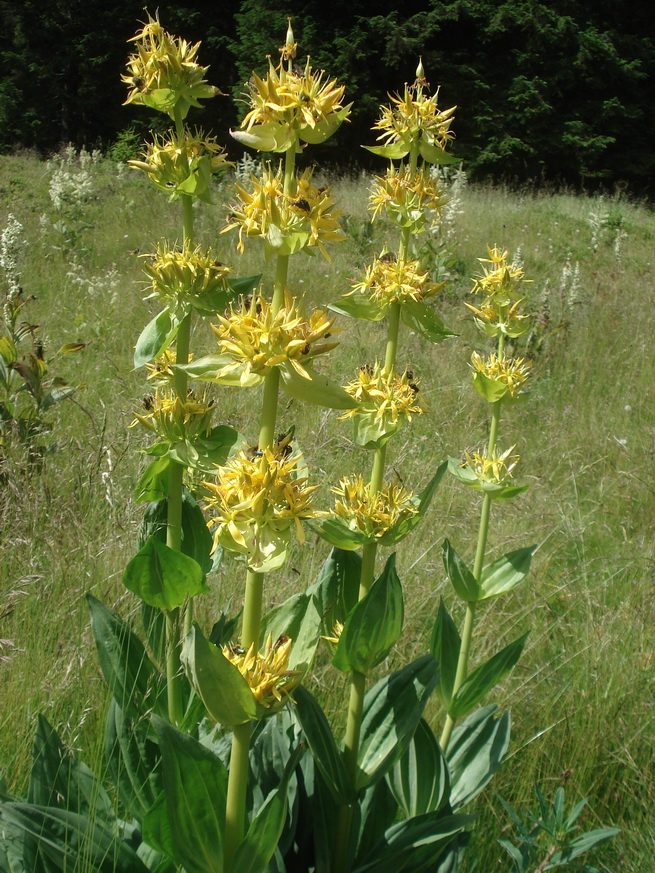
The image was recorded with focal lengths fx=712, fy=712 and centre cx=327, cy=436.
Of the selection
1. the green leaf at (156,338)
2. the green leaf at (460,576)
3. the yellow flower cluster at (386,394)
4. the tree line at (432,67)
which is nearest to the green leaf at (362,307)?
the yellow flower cluster at (386,394)

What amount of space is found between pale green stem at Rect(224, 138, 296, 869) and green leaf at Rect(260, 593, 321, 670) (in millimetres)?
154

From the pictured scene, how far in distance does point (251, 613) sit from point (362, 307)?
0.75 m

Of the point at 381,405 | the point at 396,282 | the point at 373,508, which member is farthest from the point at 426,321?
the point at 373,508

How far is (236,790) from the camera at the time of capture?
1.26 m

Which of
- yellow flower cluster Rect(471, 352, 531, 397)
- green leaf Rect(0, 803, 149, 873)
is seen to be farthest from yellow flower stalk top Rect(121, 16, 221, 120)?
green leaf Rect(0, 803, 149, 873)

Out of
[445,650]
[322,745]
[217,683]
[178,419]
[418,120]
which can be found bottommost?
[445,650]

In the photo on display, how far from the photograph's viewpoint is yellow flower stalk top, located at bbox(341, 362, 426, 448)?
5.13 ft

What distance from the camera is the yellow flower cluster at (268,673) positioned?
123 cm

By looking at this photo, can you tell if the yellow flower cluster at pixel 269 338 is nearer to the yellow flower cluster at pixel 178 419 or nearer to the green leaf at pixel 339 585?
the yellow flower cluster at pixel 178 419

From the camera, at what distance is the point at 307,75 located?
3.94 ft

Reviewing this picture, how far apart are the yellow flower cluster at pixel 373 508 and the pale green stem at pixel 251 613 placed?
405mm

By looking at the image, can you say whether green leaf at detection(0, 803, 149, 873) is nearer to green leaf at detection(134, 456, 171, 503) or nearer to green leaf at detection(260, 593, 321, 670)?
green leaf at detection(260, 593, 321, 670)

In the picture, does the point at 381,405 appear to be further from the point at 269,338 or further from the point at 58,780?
the point at 58,780

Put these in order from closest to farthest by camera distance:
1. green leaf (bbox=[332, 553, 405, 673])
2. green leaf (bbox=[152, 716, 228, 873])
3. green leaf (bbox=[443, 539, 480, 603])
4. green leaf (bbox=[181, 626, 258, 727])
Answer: green leaf (bbox=[181, 626, 258, 727]), green leaf (bbox=[152, 716, 228, 873]), green leaf (bbox=[332, 553, 405, 673]), green leaf (bbox=[443, 539, 480, 603])
